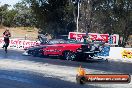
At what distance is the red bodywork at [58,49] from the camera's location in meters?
23.2

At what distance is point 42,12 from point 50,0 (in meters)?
1.88

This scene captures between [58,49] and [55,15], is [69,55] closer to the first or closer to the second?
[58,49]

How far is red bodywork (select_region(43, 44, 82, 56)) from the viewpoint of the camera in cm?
2316

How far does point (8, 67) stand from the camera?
17.9 metres

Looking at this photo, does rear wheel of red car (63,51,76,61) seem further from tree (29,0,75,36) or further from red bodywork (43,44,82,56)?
tree (29,0,75,36)

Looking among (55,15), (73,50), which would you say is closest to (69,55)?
(73,50)

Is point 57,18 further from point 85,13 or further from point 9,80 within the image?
point 9,80

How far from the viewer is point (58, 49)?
23.8 meters

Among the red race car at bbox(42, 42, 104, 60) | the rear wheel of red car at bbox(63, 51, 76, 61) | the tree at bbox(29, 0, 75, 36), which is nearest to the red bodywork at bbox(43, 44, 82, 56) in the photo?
the red race car at bbox(42, 42, 104, 60)

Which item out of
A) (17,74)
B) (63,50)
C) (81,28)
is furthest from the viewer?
(81,28)

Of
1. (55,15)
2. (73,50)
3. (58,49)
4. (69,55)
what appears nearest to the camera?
(73,50)

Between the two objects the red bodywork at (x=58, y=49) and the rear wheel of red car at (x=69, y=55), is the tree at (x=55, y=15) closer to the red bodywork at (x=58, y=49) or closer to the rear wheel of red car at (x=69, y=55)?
the red bodywork at (x=58, y=49)

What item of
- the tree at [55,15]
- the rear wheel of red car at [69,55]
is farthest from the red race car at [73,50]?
the tree at [55,15]

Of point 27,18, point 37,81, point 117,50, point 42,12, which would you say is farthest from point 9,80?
point 27,18
